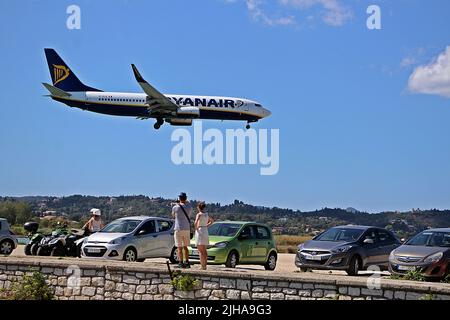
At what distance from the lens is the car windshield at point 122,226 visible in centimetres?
2117

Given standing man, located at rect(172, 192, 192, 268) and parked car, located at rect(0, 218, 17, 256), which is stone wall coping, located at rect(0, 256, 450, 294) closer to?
standing man, located at rect(172, 192, 192, 268)

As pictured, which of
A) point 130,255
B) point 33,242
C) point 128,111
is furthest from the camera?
point 128,111

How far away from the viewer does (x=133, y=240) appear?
813 inches

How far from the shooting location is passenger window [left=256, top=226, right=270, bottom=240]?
21680 mm

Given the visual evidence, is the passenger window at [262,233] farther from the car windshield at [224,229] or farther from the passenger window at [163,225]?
the passenger window at [163,225]

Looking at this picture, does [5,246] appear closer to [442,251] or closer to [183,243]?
[183,243]

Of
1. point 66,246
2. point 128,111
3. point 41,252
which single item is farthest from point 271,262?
point 128,111

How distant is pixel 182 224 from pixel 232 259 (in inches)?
156

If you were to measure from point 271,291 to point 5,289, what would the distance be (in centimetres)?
651

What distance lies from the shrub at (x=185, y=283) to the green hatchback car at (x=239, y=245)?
4661 millimetres

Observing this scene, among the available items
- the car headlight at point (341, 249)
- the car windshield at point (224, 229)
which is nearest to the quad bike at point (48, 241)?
the car windshield at point (224, 229)

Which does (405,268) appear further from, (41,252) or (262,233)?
A: (41,252)

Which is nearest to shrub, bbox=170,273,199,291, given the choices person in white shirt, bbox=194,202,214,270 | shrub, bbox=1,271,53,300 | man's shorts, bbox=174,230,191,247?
person in white shirt, bbox=194,202,214,270
